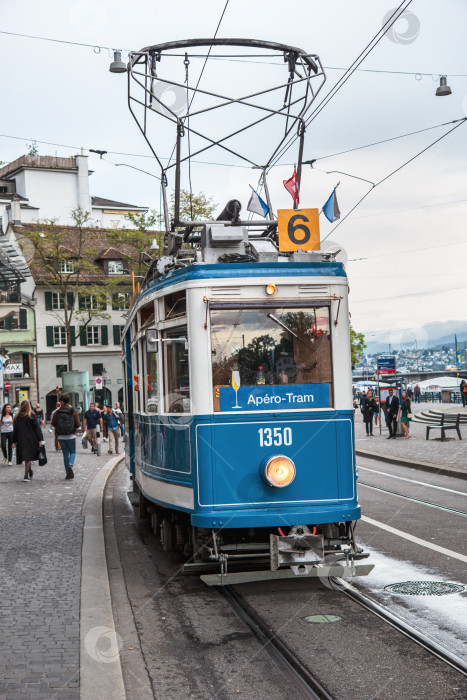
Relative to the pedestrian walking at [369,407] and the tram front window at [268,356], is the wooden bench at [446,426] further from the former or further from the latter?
the tram front window at [268,356]

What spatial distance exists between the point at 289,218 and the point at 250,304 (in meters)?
1.02

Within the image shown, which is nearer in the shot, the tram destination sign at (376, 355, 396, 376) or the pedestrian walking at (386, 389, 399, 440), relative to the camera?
the pedestrian walking at (386, 389, 399, 440)

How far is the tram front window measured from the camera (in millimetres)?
8164

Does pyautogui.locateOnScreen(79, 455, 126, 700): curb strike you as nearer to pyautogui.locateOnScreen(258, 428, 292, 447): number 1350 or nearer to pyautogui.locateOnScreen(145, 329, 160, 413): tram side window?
pyautogui.locateOnScreen(145, 329, 160, 413): tram side window

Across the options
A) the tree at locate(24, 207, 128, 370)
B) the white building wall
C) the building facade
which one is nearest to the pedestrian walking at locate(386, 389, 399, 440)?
the tree at locate(24, 207, 128, 370)

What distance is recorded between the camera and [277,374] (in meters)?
8.20

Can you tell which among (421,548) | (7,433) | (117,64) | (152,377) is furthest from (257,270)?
(7,433)

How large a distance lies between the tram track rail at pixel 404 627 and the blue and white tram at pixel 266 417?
0.26 meters

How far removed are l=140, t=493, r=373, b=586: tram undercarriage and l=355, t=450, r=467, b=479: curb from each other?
10698 mm

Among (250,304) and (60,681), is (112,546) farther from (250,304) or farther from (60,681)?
(60,681)

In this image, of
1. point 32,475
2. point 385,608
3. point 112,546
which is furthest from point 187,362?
point 32,475

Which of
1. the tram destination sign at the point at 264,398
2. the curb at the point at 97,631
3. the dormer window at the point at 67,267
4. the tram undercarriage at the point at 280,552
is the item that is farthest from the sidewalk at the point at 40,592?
the dormer window at the point at 67,267

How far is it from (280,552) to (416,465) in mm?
13925

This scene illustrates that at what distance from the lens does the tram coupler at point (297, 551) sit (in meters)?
7.77
